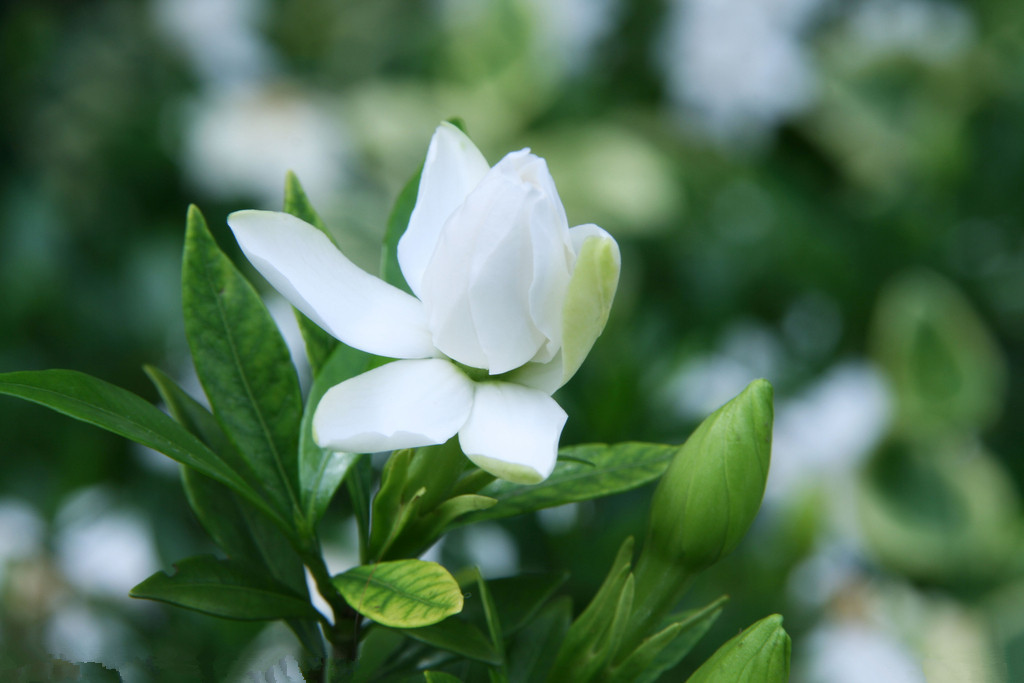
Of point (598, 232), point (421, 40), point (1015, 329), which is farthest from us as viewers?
point (421, 40)

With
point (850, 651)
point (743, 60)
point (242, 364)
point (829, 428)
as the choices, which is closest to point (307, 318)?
point (242, 364)

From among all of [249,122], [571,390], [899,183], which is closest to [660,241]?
[899,183]

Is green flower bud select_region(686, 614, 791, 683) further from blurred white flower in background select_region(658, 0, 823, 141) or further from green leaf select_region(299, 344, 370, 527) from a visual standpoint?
blurred white flower in background select_region(658, 0, 823, 141)

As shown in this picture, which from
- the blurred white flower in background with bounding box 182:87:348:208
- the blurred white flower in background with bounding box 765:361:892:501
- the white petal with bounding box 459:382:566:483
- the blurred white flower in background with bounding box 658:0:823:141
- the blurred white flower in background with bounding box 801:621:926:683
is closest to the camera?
the white petal with bounding box 459:382:566:483

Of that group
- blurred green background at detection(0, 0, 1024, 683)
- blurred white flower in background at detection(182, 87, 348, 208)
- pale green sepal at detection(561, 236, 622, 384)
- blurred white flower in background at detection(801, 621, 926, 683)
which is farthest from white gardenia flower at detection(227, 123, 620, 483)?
blurred white flower in background at detection(182, 87, 348, 208)

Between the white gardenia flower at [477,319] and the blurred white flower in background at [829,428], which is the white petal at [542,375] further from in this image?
the blurred white flower in background at [829,428]

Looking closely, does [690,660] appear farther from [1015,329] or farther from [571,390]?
[1015,329]

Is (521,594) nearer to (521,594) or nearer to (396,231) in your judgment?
(521,594)
